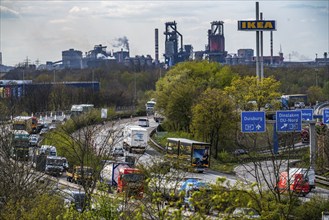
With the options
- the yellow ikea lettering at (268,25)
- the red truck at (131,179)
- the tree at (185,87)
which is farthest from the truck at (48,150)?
the yellow ikea lettering at (268,25)

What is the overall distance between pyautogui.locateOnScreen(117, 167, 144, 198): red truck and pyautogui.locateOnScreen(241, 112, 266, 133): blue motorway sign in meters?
10.7

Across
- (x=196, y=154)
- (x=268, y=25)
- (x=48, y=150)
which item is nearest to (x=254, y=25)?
(x=268, y=25)

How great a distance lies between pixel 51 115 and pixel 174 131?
19182mm

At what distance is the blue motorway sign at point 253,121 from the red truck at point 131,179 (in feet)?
35.2

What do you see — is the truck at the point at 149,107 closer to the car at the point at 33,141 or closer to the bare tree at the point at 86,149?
the bare tree at the point at 86,149

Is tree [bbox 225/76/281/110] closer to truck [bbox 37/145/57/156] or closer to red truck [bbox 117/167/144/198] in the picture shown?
truck [bbox 37/145/57/156]

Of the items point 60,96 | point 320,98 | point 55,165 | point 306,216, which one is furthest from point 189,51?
point 306,216

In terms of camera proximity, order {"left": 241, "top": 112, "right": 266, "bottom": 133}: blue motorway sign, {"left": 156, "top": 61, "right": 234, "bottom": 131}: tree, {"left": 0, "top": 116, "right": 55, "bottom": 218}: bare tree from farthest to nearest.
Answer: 1. {"left": 156, "top": 61, "right": 234, "bottom": 131}: tree
2. {"left": 241, "top": 112, "right": 266, "bottom": 133}: blue motorway sign
3. {"left": 0, "top": 116, "right": 55, "bottom": 218}: bare tree

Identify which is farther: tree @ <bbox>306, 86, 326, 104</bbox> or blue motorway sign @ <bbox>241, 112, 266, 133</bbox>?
tree @ <bbox>306, 86, 326, 104</bbox>

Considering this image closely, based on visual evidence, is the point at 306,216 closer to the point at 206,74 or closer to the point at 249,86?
the point at 249,86

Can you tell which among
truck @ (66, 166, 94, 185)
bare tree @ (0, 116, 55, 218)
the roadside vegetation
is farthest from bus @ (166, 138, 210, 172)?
bare tree @ (0, 116, 55, 218)

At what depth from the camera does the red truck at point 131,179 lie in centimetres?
2637

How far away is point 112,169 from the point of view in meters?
34.1

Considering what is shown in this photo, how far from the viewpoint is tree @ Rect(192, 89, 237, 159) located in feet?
165
